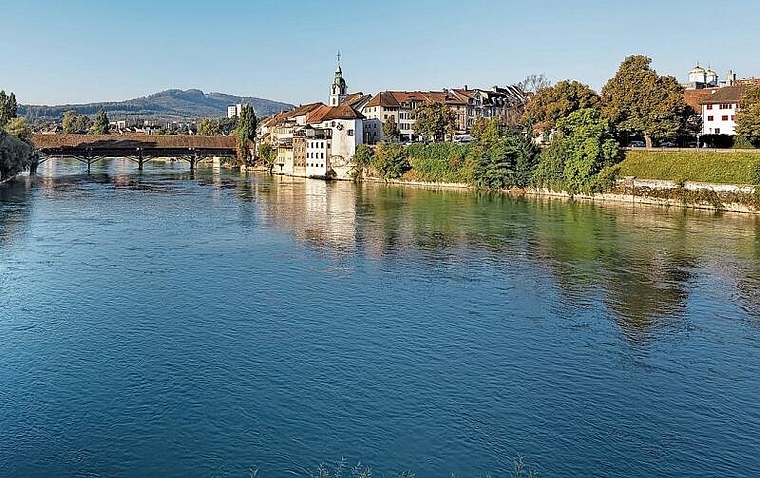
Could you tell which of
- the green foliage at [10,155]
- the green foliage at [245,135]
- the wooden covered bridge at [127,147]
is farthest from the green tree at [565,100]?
the wooden covered bridge at [127,147]

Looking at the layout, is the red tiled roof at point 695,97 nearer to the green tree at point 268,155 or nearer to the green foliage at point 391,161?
the green foliage at point 391,161

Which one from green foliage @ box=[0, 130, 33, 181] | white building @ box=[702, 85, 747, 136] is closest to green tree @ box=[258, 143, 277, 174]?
green foliage @ box=[0, 130, 33, 181]

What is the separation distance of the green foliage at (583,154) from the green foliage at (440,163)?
20.5 feet

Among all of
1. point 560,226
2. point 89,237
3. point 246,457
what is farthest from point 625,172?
point 246,457

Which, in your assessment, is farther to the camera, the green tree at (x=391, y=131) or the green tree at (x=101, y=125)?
the green tree at (x=101, y=125)

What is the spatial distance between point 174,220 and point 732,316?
20.3 m

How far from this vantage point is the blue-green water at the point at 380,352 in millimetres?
9023

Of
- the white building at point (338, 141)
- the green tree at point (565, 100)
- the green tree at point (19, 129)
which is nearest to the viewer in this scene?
the green tree at point (565, 100)

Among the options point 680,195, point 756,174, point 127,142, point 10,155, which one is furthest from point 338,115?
point 756,174

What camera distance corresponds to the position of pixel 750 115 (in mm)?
31312

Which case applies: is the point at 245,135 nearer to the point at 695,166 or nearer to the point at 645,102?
the point at 645,102

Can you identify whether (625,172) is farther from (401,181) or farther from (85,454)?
(85,454)

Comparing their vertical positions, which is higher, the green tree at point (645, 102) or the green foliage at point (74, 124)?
the green foliage at point (74, 124)

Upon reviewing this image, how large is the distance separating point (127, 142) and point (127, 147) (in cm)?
95
